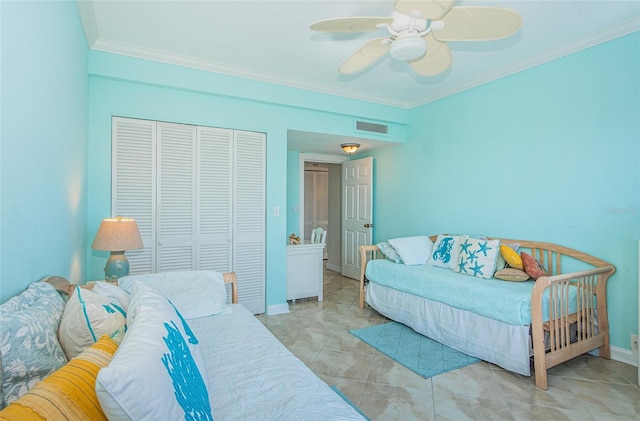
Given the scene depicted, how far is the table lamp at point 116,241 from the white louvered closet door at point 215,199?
1.02m

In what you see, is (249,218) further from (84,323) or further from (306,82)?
(84,323)

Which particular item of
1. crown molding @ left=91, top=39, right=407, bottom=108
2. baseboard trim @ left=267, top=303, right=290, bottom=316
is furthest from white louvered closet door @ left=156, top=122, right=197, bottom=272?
baseboard trim @ left=267, top=303, right=290, bottom=316

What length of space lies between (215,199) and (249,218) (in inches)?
16.3

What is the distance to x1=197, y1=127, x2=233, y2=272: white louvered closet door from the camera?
3.26 metres

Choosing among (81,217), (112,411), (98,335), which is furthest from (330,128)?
(112,411)

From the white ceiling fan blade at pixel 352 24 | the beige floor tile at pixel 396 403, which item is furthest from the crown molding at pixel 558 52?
the beige floor tile at pixel 396 403

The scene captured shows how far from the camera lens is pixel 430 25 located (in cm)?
171

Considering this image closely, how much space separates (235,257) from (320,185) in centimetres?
437

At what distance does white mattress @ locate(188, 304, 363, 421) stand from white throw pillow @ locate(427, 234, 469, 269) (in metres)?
2.19

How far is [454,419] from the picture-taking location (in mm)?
1828

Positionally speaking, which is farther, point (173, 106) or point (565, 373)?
point (173, 106)

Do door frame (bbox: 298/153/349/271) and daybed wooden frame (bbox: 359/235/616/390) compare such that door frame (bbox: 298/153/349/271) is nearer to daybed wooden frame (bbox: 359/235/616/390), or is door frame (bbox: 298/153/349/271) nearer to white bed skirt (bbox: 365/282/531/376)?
white bed skirt (bbox: 365/282/531/376)

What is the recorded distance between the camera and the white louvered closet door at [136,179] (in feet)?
9.49

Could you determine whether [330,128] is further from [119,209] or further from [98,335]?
[98,335]
